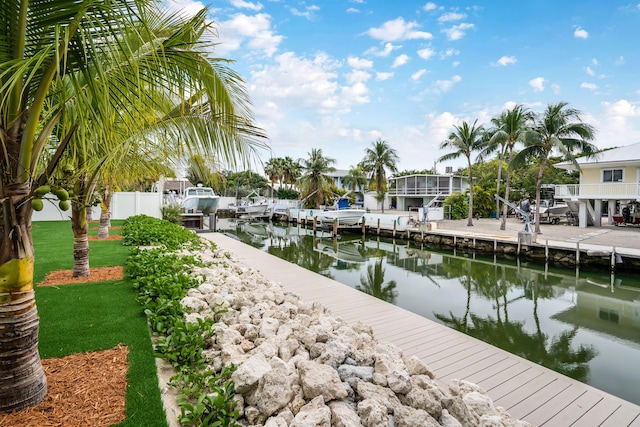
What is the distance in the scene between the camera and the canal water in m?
5.63

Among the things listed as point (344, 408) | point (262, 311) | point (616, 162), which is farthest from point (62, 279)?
→ point (616, 162)

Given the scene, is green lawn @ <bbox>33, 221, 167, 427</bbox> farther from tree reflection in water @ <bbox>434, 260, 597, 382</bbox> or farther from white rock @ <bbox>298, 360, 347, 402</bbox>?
tree reflection in water @ <bbox>434, 260, 597, 382</bbox>

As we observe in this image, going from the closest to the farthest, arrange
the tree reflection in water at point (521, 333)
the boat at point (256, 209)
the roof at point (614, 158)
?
the tree reflection in water at point (521, 333) < the roof at point (614, 158) < the boat at point (256, 209)

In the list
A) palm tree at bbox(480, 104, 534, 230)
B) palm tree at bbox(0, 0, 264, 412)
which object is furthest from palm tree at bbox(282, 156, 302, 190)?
palm tree at bbox(0, 0, 264, 412)

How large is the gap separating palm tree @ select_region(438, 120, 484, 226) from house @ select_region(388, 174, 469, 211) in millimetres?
9471

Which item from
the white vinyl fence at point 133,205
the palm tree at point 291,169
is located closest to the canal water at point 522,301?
the white vinyl fence at point 133,205

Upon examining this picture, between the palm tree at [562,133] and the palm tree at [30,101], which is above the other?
the palm tree at [562,133]

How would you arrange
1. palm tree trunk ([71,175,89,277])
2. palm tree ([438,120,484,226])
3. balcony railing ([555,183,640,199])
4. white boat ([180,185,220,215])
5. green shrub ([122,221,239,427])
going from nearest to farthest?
green shrub ([122,221,239,427]) → palm tree trunk ([71,175,89,277]) → balcony railing ([555,183,640,199]) → palm tree ([438,120,484,226]) → white boat ([180,185,220,215])

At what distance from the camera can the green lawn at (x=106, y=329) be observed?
2453 mm

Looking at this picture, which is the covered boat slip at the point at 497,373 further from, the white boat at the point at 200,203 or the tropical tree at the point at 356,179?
the tropical tree at the point at 356,179

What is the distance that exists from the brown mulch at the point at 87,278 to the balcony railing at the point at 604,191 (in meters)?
23.2

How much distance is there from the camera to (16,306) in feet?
7.12

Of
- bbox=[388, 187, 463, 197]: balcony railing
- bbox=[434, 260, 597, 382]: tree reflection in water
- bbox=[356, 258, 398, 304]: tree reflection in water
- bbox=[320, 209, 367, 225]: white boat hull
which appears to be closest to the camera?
bbox=[434, 260, 597, 382]: tree reflection in water

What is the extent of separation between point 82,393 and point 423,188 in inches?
1400
